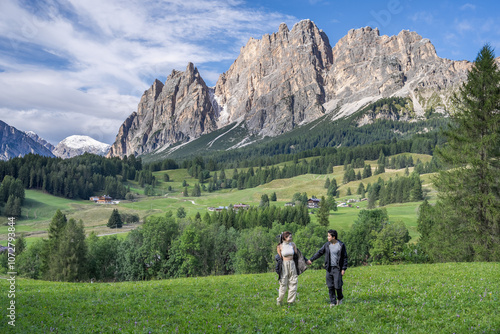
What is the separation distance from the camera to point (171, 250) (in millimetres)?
66750

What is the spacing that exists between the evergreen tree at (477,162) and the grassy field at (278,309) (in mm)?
9858

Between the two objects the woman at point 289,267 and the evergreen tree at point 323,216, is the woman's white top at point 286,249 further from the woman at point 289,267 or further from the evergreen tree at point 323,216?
the evergreen tree at point 323,216

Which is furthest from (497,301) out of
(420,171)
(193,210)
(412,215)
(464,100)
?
(420,171)

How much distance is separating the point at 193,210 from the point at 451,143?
141 metres

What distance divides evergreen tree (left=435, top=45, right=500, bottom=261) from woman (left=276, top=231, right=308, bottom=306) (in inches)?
848

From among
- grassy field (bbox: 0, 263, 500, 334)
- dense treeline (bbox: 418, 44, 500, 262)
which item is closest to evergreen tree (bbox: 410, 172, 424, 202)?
dense treeline (bbox: 418, 44, 500, 262)

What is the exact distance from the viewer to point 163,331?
11406mm

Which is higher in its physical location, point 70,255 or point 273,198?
point 273,198

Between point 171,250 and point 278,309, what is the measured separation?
57.3 m

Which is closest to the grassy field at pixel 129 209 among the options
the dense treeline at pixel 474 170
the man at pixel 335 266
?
the dense treeline at pixel 474 170

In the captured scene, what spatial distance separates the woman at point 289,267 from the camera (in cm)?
1444

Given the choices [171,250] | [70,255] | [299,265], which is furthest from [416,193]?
[299,265]

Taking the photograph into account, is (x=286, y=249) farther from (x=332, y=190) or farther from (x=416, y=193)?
(x=332, y=190)

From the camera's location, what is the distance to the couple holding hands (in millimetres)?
14273
